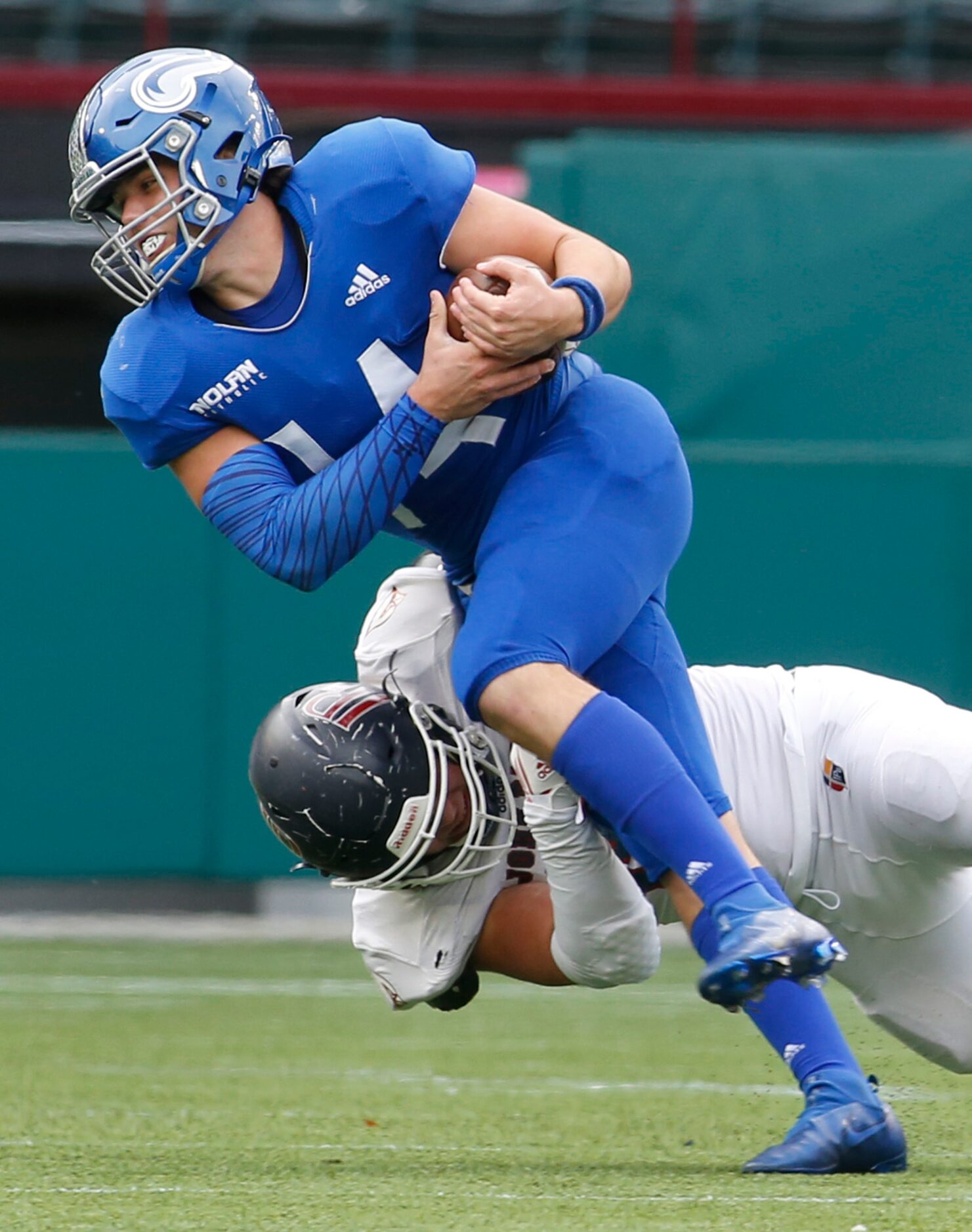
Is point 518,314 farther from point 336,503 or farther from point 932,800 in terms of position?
point 932,800

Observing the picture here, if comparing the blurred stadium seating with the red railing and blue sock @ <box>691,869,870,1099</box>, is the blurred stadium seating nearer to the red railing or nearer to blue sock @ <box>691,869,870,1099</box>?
the red railing

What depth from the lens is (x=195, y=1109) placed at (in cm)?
379

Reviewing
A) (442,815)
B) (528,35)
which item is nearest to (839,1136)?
(442,815)

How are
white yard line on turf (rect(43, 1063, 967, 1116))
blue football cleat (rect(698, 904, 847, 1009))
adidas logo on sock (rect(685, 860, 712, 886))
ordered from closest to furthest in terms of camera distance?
blue football cleat (rect(698, 904, 847, 1009)), adidas logo on sock (rect(685, 860, 712, 886)), white yard line on turf (rect(43, 1063, 967, 1116))

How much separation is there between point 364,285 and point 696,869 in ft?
3.39

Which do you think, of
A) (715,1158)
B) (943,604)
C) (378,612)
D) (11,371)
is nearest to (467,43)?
(11,371)

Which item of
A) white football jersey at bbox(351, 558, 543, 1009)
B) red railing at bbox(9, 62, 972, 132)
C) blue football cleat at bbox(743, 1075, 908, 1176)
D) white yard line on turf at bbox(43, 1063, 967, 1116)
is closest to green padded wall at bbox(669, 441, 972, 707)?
red railing at bbox(9, 62, 972, 132)

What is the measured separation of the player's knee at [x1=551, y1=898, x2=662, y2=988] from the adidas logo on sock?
288 millimetres

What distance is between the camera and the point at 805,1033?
3.04 m

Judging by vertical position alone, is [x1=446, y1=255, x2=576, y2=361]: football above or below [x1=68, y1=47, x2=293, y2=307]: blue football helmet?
below

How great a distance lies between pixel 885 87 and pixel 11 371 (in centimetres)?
420

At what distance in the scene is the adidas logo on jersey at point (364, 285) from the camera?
3.13 m

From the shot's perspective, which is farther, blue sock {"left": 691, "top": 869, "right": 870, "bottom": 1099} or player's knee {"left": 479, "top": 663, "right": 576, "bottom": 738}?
blue sock {"left": 691, "top": 869, "right": 870, "bottom": 1099}

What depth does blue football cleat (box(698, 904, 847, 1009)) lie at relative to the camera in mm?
2549
